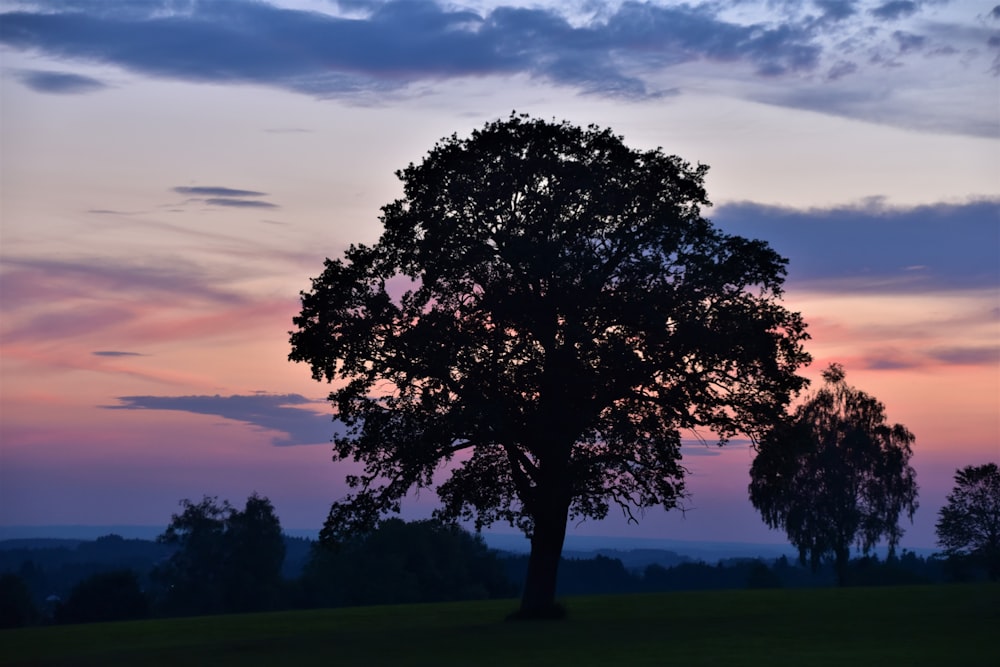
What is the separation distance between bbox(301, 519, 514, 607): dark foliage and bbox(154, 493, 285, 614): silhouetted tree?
19.7 ft

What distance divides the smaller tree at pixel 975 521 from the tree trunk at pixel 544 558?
60591 millimetres

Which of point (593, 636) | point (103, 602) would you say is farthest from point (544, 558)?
point (103, 602)

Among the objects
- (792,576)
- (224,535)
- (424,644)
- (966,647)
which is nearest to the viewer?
(966,647)

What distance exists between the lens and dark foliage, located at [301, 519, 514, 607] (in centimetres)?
11794

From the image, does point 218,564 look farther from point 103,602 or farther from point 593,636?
point 593,636

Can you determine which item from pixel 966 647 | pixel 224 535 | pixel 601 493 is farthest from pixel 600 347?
pixel 224 535

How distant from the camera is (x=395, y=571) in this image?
118750mm

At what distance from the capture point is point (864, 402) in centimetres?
8719

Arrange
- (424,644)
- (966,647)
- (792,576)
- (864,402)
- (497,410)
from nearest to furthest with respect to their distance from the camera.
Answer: (966,647) < (424,644) < (497,410) < (864,402) < (792,576)

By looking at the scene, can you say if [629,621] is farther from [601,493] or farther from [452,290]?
[452,290]

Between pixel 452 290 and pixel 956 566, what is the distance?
65906mm

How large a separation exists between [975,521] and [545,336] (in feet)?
212

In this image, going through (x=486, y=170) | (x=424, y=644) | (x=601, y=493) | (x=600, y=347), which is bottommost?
(x=424, y=644)

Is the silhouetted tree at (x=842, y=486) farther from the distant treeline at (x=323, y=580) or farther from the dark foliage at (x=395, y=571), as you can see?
the dark foliage at (x=395, y=571)
